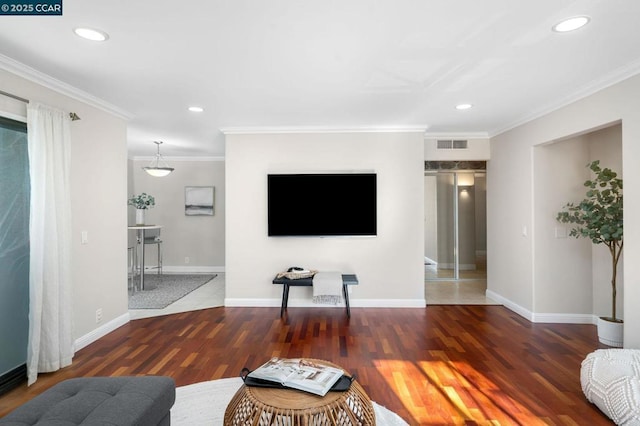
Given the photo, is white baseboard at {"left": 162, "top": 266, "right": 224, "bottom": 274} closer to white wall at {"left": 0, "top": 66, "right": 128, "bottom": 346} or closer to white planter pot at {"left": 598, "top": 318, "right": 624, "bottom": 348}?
white wall at {"left": 0, "top": 66, "right": 128, "bottom": 346}

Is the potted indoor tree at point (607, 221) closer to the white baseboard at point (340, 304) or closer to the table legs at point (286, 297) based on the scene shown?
the white baseboard at point (340, 304)

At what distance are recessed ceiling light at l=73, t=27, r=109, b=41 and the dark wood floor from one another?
2.61m

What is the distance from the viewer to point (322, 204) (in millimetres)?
4793

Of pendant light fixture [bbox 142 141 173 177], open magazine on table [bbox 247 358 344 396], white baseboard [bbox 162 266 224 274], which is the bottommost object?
white baseboard [bbox 162 266 224 274]

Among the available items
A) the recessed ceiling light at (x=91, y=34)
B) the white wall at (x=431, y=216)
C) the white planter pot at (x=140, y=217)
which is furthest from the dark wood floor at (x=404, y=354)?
the recessed ceiling light at (x=91, y=34)

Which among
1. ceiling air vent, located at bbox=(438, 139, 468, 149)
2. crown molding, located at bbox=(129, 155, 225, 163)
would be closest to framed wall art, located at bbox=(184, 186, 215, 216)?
crown molding, located at bbox=(129, 155, 225, 163)

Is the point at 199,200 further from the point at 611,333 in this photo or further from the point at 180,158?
the point at 611,333

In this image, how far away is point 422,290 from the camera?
15.9 feet

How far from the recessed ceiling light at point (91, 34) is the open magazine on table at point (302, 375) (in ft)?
7.69

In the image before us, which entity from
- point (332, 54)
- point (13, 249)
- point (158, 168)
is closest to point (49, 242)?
point (13, 249)

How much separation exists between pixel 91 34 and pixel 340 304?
403cm

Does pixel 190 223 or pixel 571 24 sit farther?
pixel 190 223

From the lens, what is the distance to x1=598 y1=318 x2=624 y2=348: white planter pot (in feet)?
11.2

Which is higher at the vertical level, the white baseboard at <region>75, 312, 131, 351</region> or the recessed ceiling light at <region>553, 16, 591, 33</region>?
the recessed ceiling light at <region>553, 16, 591, 33</region>
